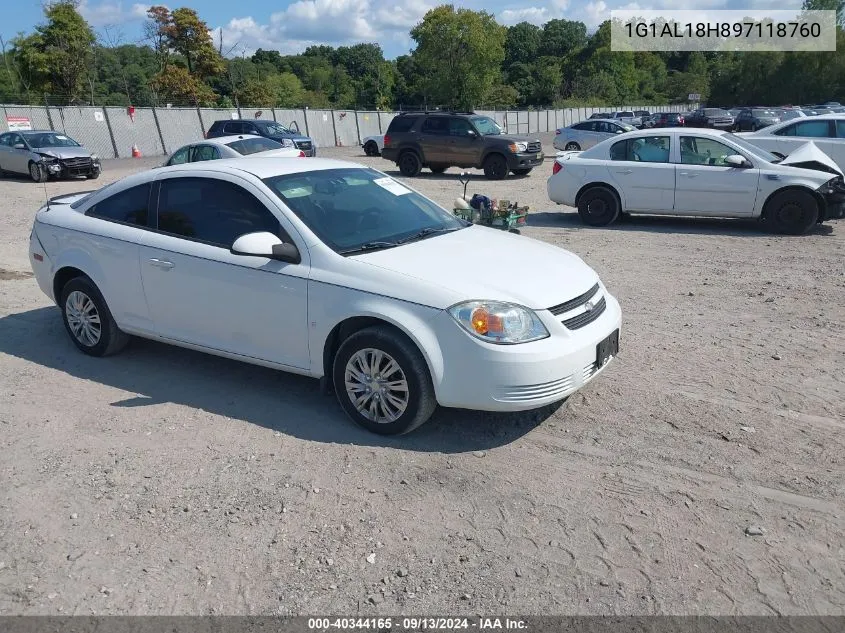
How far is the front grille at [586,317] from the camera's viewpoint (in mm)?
4578

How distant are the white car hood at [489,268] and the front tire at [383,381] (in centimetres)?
38

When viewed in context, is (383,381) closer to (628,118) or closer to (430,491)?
(430,491)

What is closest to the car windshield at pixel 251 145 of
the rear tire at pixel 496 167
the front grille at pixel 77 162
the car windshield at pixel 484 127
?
the car windshield at pixel 484 127

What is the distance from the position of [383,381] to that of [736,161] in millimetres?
8969

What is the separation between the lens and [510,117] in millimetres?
56062

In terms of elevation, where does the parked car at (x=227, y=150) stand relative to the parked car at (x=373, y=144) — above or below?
above

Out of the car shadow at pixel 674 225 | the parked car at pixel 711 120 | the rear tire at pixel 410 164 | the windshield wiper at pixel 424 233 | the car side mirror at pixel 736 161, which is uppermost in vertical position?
the windshield wiper at pixel 424 233

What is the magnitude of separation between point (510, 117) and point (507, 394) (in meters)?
54.2

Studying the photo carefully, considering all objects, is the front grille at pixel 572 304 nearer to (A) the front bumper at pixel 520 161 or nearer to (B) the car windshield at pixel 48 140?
(A) the front bumper at pixel 520 161

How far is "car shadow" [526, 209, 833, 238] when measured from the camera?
11992 millimetres

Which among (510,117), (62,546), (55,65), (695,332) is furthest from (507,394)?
(510,117)

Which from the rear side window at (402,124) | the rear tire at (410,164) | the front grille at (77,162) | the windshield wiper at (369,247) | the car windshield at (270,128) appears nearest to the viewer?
the windshield wiper at (369,247)

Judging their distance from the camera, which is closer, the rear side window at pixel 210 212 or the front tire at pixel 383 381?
the front tire at pixel 383 381

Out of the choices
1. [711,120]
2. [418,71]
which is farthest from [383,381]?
[418,71]
